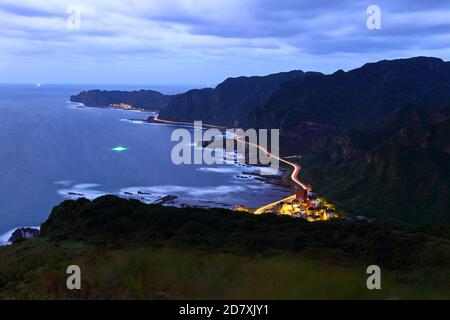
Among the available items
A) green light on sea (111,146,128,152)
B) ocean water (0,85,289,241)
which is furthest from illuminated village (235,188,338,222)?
green light on sea (111,146,128,152)

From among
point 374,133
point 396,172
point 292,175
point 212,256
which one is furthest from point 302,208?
point 212,256

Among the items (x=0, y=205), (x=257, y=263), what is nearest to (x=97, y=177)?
(x=0, y=205)

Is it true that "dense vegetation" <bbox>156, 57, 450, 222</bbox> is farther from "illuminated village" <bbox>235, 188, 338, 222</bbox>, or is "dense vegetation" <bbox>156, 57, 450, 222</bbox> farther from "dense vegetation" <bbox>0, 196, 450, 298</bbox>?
"dense vegetation" <bbox>0, 196, 450, 298</bbox>

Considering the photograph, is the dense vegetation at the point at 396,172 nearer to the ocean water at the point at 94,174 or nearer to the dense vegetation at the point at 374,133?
the dense vegetation at the point at 374,133

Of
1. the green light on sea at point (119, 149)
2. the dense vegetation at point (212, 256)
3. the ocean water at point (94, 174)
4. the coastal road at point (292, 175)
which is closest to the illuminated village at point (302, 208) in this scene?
the coastal road at point (292, 175)

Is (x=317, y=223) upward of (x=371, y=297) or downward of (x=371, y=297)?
downward
